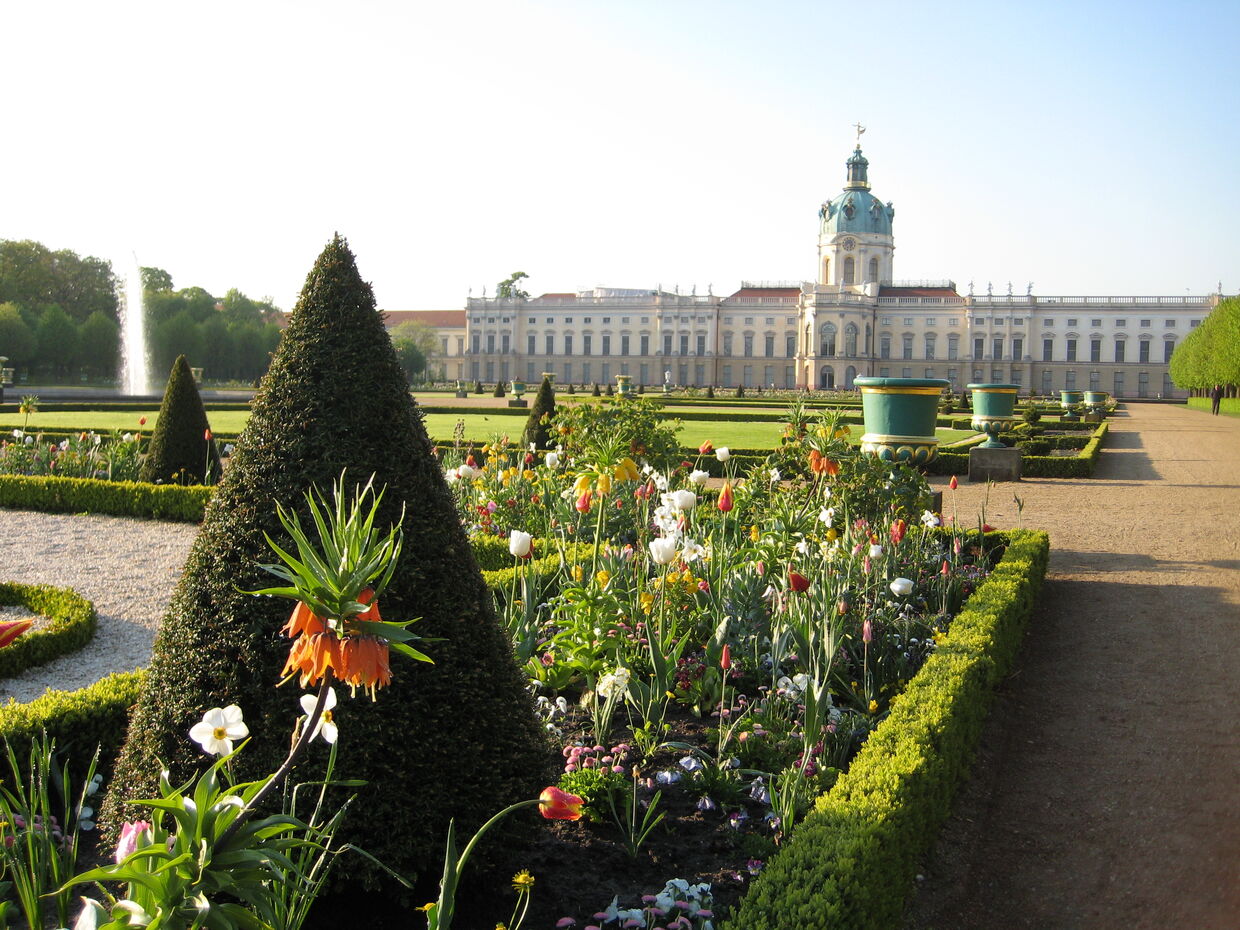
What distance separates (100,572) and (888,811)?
4.48 m

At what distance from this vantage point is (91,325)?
112ft

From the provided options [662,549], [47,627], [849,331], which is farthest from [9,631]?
[849,331]

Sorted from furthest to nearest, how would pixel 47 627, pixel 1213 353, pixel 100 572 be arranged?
pixel 1213 353, pixel 100 572, pixel 47 627

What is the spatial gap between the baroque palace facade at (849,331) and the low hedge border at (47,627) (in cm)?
5569

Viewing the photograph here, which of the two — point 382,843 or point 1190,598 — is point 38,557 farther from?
point 1190,598

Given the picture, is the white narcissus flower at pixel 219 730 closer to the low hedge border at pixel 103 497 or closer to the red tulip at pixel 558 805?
the red tulip at pixel 558 805

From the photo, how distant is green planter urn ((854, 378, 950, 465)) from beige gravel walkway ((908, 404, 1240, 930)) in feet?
5.89

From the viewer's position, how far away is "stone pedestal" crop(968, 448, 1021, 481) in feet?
34.4

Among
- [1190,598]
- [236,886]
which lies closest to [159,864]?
[236,886]

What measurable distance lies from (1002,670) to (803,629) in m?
1.01

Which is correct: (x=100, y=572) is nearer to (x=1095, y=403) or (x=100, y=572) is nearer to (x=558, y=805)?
(x=558, y=805)

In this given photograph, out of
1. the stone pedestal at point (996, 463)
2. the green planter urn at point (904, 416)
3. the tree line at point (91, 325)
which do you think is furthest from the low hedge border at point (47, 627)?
the tree line at point (91, 325)

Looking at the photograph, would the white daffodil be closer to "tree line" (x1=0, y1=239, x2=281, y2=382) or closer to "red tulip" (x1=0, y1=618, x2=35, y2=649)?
"red tulip" (x1=0, y1=618, x2=35, y2=649)

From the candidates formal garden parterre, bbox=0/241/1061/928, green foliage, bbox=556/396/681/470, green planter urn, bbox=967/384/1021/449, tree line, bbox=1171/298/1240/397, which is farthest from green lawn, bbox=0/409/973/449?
tree line, bbox=1171/298/1240/397
